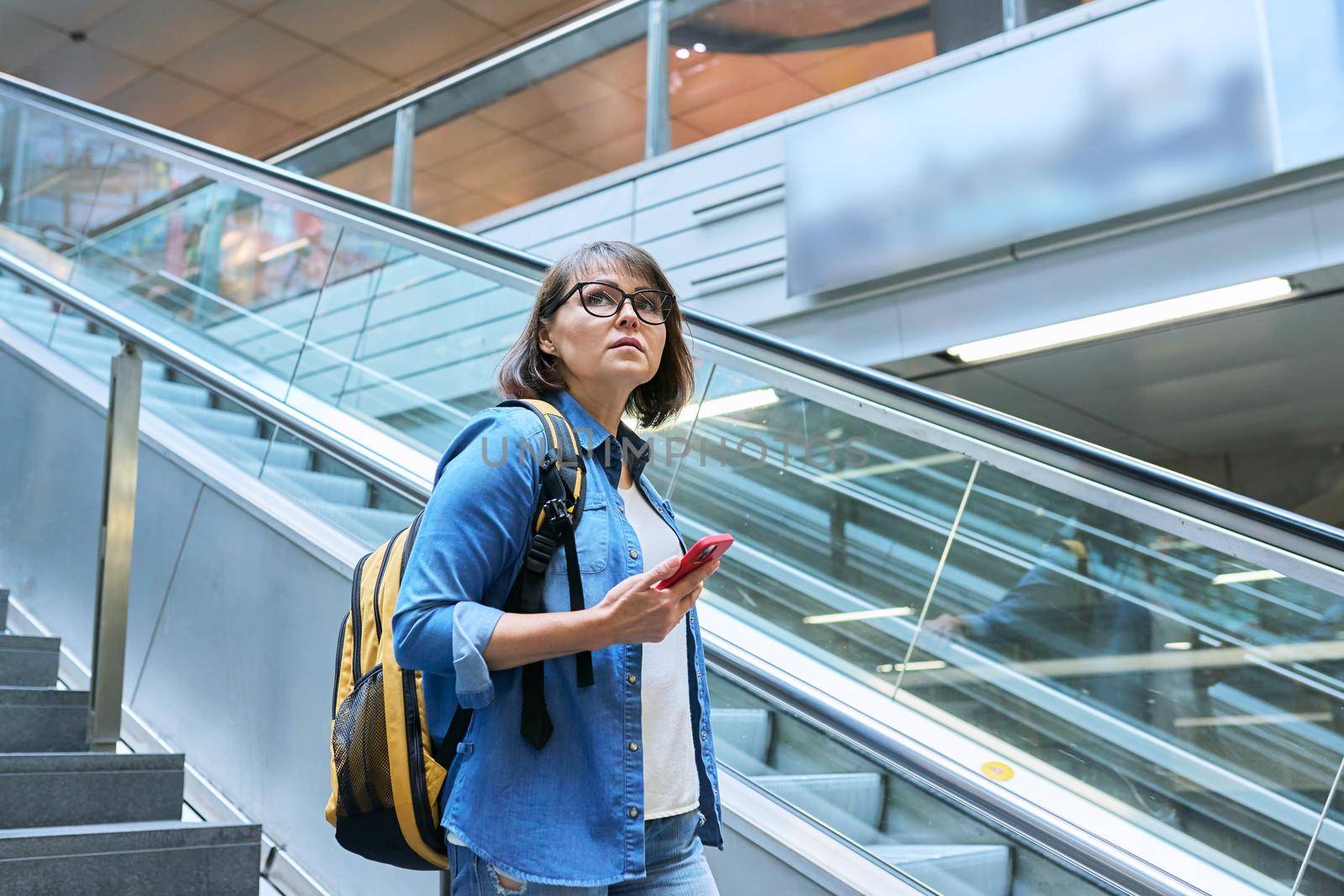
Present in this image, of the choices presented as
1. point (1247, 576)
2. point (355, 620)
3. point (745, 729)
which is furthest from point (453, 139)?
point (355, 620)

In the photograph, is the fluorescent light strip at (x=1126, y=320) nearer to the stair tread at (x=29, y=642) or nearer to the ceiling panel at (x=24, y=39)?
the stair tread at (x=29, y=642)

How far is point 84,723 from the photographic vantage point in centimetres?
325

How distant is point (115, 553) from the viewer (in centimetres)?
315

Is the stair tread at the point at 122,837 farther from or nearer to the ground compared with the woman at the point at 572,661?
nearer to the ground

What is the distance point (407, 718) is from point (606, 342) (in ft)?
1.70

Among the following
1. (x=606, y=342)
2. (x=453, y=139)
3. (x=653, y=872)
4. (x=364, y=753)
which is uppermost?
(x=453, y=139)

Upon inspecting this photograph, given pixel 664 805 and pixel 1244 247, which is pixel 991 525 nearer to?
pixel 664 805

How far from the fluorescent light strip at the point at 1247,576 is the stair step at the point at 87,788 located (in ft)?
8.36

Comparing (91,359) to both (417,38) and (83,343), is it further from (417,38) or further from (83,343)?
(417,38)

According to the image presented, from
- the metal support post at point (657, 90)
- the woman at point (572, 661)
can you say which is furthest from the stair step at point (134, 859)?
the metal support post at point (657, 90)

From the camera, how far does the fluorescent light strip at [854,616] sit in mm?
3346

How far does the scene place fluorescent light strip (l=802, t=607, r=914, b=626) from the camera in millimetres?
3346

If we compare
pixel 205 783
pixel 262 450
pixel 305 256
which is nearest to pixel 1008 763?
pixel 205 783

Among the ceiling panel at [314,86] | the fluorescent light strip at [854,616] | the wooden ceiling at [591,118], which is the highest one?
the ceiling panel at [314,86]
